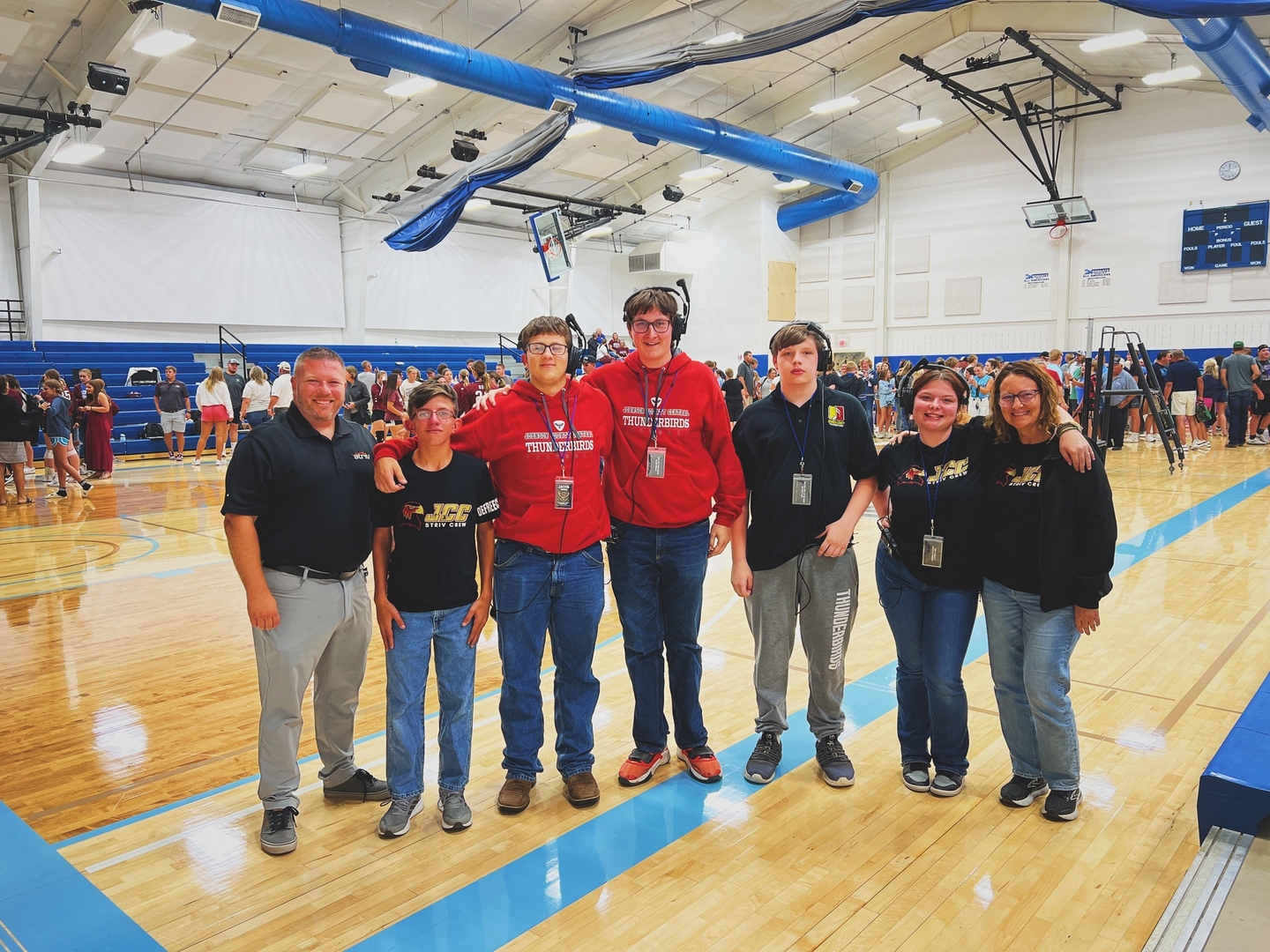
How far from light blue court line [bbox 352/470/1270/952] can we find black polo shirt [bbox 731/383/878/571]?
0.81m

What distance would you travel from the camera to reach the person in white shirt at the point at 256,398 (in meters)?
14.1

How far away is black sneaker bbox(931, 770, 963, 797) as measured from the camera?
3.06m

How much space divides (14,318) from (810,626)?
763 inches

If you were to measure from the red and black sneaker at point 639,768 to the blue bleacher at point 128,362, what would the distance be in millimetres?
14269

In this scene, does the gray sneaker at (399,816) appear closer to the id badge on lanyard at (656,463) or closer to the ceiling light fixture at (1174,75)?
the id badge on lanyard at (656,463)

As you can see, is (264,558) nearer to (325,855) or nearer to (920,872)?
(325,855)

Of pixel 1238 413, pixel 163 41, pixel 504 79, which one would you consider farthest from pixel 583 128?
pixel 1238 413

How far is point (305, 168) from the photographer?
17891 millimetres

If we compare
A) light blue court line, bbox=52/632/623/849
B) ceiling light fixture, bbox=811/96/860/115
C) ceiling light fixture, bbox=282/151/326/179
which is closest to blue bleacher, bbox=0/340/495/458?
ceiling light fixture, bbox=282/151/326/179

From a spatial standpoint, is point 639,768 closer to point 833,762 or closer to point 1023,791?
point 833,762

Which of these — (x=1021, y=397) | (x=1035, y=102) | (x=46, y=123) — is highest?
(x=1035, y=102)

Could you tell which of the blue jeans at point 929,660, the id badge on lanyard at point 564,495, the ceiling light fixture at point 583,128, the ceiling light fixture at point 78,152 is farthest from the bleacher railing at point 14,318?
the blue jeans at point 929,660

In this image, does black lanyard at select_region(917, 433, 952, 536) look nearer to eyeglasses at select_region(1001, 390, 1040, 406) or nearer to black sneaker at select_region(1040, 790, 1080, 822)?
eyeglasses at select_region(1001, 390, 1040, 406)

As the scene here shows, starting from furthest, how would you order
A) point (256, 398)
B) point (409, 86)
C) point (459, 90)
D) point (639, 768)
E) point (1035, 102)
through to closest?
point (1035, 102) → point (459, 90) → point (256, 398) → point (409, 86) → point (639, 768)
